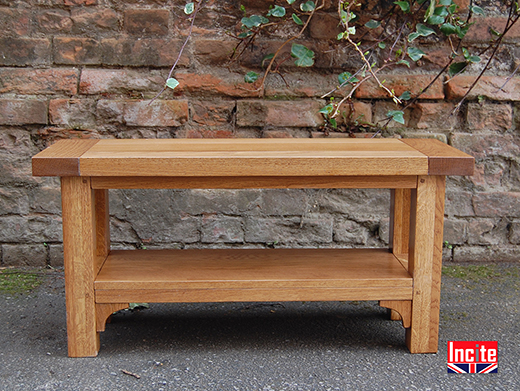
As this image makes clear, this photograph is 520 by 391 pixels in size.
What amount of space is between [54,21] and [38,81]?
325 mm

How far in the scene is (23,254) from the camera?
3146mm

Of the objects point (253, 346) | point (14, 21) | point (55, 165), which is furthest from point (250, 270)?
point (14, 21)

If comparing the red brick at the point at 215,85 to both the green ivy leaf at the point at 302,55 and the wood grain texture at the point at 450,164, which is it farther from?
the wood grain texture at the point at 450,164

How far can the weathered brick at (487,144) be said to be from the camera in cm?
312

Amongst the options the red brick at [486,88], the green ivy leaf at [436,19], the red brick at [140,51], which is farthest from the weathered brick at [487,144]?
the red brick at [140,51]

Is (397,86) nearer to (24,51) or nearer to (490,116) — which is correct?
(490,116)

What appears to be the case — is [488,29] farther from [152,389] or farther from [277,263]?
[152,389]

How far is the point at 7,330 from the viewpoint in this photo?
2385 mm

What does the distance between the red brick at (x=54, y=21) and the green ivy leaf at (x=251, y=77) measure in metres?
0.96

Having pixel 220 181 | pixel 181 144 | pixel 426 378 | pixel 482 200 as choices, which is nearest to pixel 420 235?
pixel 426 378

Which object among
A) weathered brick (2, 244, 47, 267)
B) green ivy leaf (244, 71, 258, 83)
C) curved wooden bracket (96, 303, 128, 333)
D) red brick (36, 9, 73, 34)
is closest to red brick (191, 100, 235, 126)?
green ivy leaf (244, 71, 258, 83)

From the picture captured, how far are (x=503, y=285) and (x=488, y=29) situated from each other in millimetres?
1380

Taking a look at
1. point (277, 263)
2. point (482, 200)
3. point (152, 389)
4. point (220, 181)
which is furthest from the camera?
point (482, 200)

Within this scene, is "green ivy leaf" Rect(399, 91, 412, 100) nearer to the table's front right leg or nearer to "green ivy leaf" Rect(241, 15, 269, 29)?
"green ivy leaf" Rect(241, 15, 269, 29)
